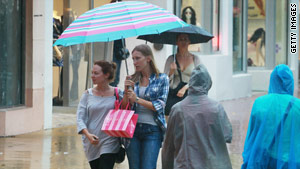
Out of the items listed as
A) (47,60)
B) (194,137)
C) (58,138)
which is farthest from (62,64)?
(194,137)

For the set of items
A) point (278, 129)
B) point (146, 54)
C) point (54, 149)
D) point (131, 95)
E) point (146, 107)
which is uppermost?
point (146, 54)

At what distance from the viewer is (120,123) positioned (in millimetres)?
5926

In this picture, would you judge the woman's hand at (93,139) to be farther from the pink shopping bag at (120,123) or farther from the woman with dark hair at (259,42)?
the woman with dark hair at (259,42)

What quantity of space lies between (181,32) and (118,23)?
245 centimetres

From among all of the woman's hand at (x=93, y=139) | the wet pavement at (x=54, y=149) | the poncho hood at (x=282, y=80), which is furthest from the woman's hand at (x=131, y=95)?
the wet pavement at (x=54, y=149)

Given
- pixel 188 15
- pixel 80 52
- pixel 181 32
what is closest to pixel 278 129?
pixel 181 32

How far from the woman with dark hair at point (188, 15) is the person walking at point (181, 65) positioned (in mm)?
9476

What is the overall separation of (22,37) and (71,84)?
4.25 meters

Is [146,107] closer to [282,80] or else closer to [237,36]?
[282,80]

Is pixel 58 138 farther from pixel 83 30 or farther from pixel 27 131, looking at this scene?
pixel 83 30

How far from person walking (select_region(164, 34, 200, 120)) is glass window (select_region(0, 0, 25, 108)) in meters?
3.88

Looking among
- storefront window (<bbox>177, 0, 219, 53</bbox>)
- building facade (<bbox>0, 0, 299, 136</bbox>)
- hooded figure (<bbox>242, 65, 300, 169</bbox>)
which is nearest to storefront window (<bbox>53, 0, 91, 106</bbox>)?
building facade (<bbox>0, 0, 299, 136</bbox>)

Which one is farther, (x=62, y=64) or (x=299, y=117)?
(x=62, y=64)

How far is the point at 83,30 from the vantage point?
6109 millimetres
